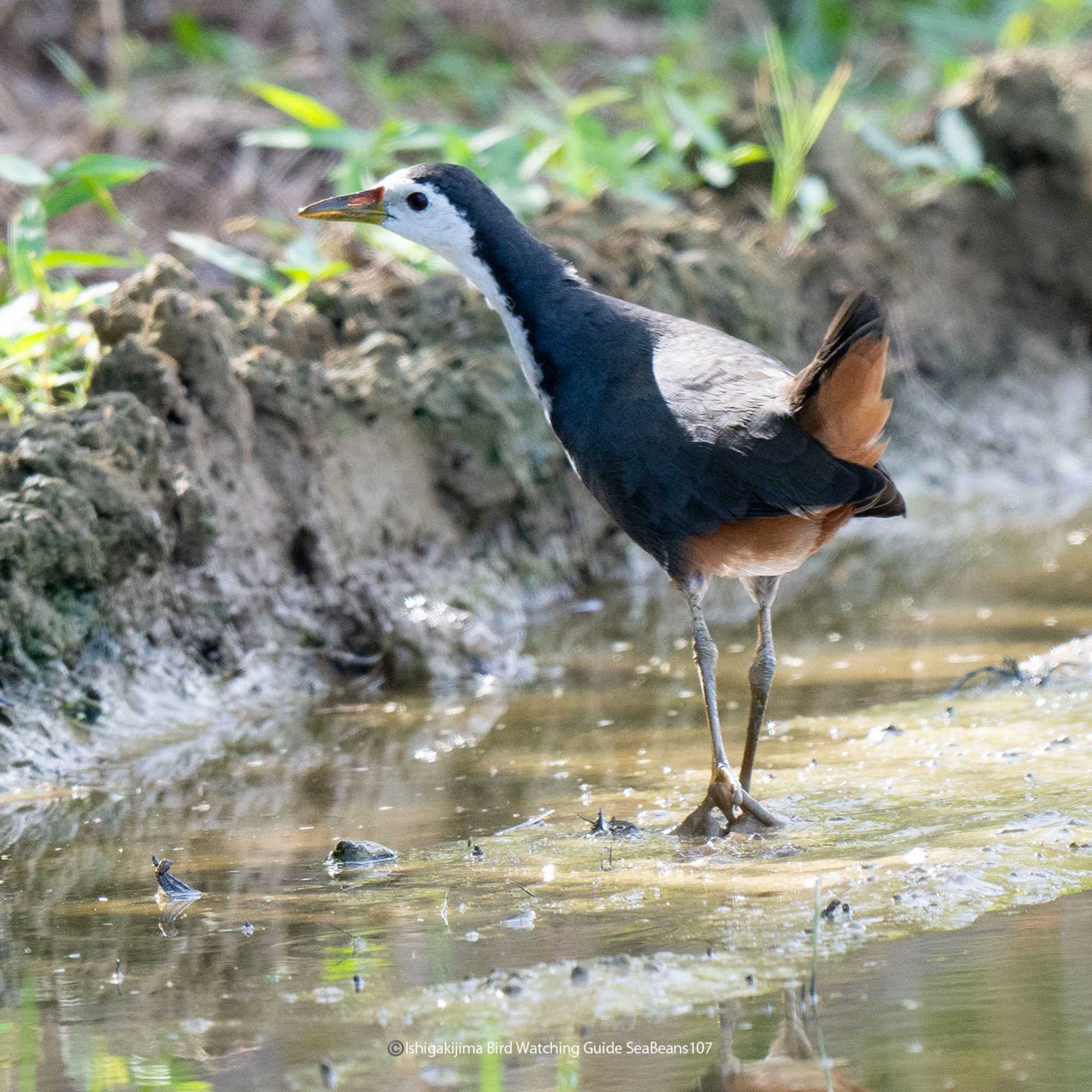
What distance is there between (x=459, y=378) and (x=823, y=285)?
2.64m

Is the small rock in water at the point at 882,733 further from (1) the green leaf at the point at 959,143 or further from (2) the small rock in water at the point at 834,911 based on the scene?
(1) the green leaf at the point at 959,143

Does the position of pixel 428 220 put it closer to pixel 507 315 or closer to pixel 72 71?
pixel 507 315

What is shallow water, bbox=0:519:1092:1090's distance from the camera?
232 cm

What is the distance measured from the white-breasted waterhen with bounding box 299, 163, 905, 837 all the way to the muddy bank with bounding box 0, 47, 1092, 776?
1179 mm

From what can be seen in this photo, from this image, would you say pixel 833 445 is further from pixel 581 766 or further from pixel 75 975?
pixel 75 975

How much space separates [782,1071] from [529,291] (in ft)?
7.32

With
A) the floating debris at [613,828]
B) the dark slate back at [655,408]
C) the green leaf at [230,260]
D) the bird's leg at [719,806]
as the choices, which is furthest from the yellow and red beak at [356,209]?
the floating debris at [613,828]

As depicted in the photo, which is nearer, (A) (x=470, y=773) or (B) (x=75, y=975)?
(B) (x=75, y=975)

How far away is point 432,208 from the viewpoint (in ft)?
13.5

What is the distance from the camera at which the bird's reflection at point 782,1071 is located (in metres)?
2.17

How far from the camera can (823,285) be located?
773cm

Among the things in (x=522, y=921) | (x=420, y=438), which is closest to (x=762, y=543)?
(x=522, y=921)

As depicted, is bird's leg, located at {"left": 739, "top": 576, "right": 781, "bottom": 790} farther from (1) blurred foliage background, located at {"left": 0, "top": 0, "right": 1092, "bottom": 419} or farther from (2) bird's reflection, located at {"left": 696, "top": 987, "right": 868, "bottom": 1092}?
(1) blurred foliage background, located at {"left": 0, "top": 0, "right": 1092, "bottom": 419}

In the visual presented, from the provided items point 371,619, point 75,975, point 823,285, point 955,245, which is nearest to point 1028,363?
point 955,245
